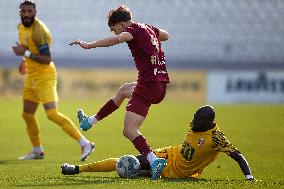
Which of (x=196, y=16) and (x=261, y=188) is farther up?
(x=196, y=16)

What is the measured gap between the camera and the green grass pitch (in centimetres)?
780

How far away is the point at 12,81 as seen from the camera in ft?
80.3

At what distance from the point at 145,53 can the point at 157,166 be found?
1.26 meters

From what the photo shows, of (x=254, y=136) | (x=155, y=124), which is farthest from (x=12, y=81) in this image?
(x=254, y=136)

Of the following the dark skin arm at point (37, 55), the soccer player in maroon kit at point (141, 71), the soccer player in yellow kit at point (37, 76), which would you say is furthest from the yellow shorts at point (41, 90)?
the soccer player in maroon kit at point (141, 71)

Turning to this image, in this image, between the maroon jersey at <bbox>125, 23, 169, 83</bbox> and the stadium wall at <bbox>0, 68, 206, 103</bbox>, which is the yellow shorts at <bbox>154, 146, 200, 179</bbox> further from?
the stadium wall at <bbox>0, 68, 206, 103</bbox>

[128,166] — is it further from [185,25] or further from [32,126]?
[185,25]

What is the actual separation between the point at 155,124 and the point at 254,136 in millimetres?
3415

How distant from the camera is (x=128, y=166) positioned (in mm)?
8109

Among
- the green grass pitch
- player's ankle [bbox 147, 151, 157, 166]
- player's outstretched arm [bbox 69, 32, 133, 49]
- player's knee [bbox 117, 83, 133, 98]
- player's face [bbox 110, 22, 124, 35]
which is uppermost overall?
player's face [bbox 110, 22, 124, 35]

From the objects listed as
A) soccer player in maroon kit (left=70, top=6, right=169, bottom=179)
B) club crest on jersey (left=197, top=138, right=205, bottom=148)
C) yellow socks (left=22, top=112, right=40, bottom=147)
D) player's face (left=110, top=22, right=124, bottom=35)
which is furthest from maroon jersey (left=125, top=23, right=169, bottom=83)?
yellow socks (left=22, top=112, right=40, bottom=147)

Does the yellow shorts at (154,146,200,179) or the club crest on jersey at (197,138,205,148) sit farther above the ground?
the club crest on jersey at (197,138,205,148)

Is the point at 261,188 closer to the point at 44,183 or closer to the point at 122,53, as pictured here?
the point at 44,183

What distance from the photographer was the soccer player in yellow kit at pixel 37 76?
11.3 m
